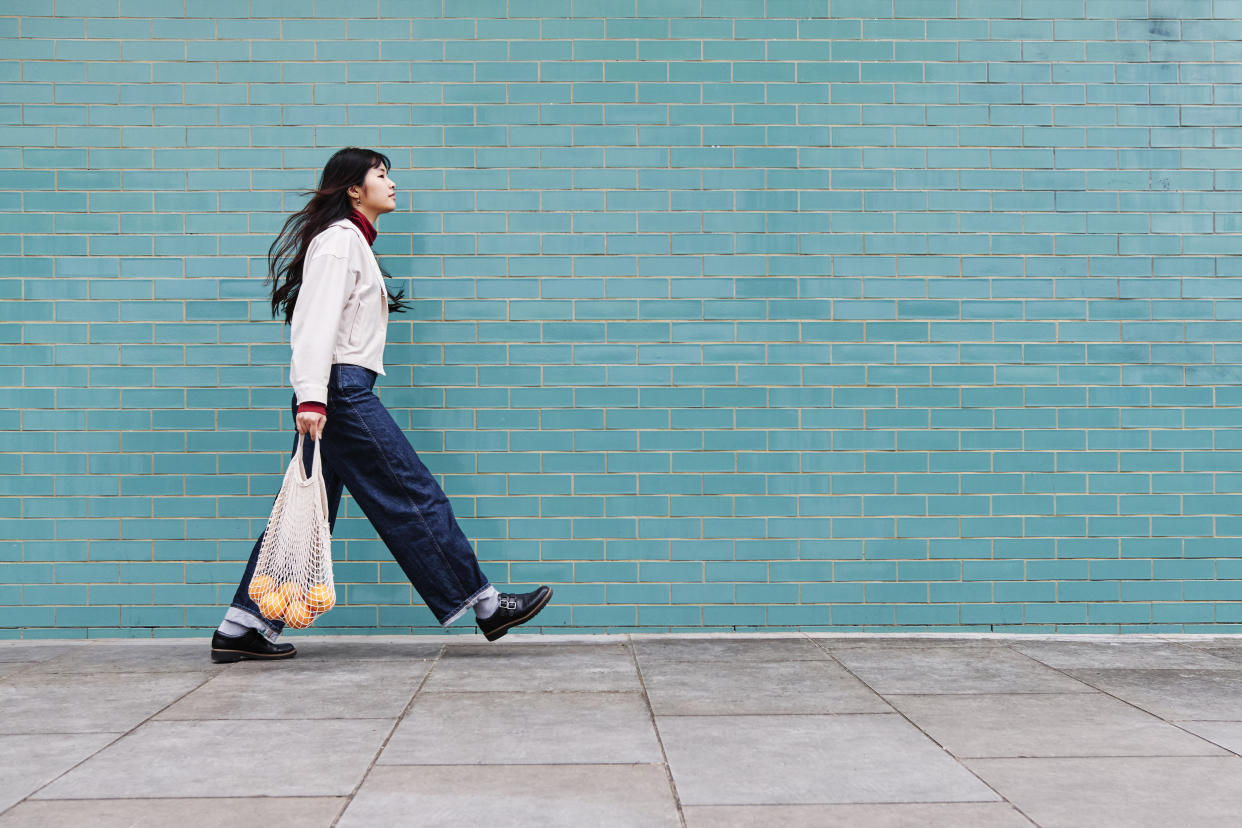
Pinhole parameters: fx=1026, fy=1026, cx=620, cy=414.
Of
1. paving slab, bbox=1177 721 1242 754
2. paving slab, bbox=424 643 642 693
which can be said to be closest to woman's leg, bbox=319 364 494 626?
paving slab, bbox=424 643 642 693

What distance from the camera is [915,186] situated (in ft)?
15.6

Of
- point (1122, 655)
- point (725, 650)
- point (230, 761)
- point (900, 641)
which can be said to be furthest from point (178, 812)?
point (1122, 655)

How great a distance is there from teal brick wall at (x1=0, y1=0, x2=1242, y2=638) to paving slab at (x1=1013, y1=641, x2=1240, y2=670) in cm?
25

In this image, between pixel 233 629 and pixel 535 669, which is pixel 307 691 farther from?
pixel 535 669

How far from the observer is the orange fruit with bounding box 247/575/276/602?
3982 millimetres

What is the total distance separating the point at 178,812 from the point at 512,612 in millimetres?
1935

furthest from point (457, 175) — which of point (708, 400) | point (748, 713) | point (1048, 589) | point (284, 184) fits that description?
point (1048, 589)

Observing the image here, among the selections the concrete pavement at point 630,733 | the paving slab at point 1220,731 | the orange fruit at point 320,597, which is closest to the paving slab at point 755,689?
the concrete pavement at point 630,733

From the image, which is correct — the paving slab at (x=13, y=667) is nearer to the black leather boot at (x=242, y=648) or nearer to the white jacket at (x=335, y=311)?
the black leather boot at (x=242, y=648)

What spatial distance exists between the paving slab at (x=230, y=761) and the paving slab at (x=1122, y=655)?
8.99ft

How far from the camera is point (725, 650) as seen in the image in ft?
14.4

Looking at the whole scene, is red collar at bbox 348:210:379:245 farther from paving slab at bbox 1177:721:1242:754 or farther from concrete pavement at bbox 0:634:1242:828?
paving slab at bbox 1177:721:1242:754

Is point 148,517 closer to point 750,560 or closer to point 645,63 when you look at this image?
point 750,560

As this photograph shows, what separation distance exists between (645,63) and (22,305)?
3066mm
